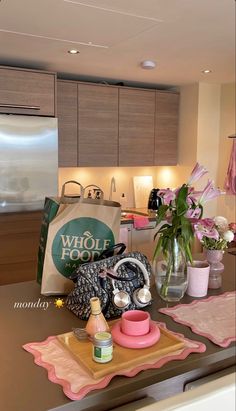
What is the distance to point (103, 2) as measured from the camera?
193 centimetres

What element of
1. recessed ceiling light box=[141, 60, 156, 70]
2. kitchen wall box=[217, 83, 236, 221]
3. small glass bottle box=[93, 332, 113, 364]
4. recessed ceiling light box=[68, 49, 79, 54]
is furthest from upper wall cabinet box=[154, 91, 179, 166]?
small glass bottle box=[93, 332, 113, 364]

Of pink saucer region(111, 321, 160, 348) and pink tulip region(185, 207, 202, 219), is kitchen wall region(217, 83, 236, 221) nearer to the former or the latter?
pink tulip region(185, 207, 202, 219)

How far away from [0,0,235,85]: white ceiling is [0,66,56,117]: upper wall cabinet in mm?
123

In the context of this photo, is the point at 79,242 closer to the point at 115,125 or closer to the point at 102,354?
the point at 102,354

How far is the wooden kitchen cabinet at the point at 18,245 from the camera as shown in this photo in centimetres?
320

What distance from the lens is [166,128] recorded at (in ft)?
14.2

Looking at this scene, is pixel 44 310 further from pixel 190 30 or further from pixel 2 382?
pixel 190 30

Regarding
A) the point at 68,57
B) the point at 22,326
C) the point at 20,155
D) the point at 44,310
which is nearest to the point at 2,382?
the point at 22,326

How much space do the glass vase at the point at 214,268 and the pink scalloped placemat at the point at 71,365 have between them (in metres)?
0.53

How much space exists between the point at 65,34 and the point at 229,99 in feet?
7.75

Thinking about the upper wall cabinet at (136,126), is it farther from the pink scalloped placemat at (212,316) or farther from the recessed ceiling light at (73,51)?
the pink scalloped placemat at (212,316)

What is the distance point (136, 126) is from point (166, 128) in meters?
0.41

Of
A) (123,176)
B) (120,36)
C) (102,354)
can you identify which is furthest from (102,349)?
(123,176)

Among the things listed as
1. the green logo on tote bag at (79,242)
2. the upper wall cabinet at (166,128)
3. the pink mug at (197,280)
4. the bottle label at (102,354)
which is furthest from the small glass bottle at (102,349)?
the upper wall cabinet at (166,128)
